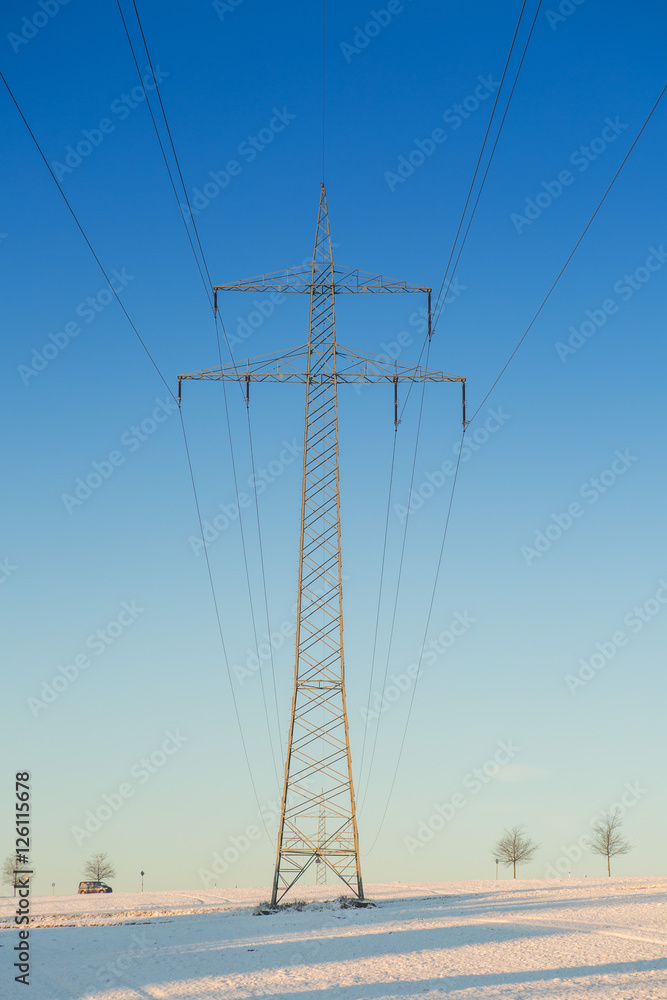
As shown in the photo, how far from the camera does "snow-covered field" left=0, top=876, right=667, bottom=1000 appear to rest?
2233 centimetres

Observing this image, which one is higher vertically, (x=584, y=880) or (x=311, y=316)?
(x=311, y=316)

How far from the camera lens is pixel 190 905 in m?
51.6

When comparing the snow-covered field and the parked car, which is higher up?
the snow-covered field

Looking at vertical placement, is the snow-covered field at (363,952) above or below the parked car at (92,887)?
above

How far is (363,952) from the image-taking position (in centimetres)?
2780

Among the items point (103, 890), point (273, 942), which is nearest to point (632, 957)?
point (273, 942)

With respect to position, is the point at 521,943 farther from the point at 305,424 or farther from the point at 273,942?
the point at 305,424

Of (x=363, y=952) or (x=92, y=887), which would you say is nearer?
(x=363, y=952)

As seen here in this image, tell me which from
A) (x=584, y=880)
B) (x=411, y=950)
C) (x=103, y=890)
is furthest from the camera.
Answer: (x=103, y=890)

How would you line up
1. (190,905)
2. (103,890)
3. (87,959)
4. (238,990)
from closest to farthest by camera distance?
(238,990) < (87,959) < (190,905) < (103,890)

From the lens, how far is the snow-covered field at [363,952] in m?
22.3

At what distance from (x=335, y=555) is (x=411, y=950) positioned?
1671 cm

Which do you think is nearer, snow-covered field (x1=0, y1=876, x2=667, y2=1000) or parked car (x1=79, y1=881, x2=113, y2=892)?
snow-covered field (x1=0, y1=876, x2=667, y2=1000)

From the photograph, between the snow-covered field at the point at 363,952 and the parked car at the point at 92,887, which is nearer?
the snow-covered field at the point at 363,952
